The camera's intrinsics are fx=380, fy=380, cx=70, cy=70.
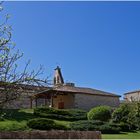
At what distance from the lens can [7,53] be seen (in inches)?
366

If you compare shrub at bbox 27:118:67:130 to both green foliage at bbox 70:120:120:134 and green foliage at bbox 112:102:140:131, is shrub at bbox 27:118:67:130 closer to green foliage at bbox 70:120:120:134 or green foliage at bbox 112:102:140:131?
green foliage at bbox 70:120:120:134

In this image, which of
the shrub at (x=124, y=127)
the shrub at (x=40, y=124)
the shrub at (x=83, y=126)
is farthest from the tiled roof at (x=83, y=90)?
the shrub at (x=40, y=124)

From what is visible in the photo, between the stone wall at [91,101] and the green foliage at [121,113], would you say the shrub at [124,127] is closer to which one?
the green foliage at [121,113]

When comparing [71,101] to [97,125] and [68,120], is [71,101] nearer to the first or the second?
[68,120]

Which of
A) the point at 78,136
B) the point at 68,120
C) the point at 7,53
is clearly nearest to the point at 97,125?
the point at 68,120

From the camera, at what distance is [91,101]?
55.7 m

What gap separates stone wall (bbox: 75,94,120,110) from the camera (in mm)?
54312

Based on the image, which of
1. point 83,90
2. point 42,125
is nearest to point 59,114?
point 42,125

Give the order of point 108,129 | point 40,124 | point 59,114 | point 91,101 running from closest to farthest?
point 40,124, point 108,129, point 59,114, point 91,101

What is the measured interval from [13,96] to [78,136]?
4506 millimetres

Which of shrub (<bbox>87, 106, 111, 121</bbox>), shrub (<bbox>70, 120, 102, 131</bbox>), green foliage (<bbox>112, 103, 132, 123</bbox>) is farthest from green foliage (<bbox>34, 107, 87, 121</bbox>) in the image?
shrub (<bbox>70, 120, 102, 131</bbox>)

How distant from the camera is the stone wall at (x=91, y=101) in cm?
5431

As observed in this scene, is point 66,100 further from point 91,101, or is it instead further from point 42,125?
point 42,125

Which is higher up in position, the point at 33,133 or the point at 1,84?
the point at 1,84
